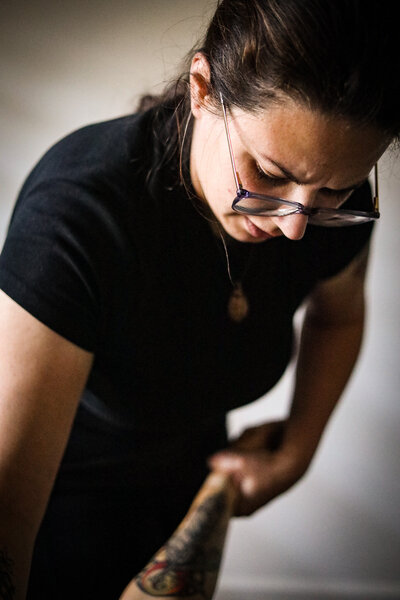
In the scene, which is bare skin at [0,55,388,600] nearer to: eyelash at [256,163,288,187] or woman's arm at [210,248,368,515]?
eyelash at [256,163,288,187]

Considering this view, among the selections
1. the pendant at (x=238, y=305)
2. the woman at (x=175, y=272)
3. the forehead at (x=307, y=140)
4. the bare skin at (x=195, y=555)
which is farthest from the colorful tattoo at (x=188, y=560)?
the forehead at (x=307, y=140)

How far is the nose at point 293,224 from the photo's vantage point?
2.11ft

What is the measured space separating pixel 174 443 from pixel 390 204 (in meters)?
0.81

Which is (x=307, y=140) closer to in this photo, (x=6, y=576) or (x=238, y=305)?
(x=238, y=305)

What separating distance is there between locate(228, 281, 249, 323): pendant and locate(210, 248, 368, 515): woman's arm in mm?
245

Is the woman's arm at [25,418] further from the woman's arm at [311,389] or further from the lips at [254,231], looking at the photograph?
the woman's arm at [311,389]

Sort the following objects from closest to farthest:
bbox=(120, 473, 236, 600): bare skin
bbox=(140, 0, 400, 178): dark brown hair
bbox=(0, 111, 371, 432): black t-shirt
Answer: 1. bbox=(140, 0, 400, 178): dark brown hair
2. bbox=(0, 111, 371, 432): black t-shirt
3. bbox=(120, 473, 236, 600): bare skin

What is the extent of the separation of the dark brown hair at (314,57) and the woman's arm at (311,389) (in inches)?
19.5

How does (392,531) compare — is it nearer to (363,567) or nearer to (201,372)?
(363,567)

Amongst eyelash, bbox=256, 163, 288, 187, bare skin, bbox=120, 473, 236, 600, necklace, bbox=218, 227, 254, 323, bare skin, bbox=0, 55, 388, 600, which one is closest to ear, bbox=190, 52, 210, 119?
bare skin, bbox=0, 55, 388, 600

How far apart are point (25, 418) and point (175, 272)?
0.28 meters

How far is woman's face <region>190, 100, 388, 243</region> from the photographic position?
56 centimetres

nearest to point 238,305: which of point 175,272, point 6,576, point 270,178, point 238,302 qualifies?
point 238,302

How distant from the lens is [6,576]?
1.93ft
